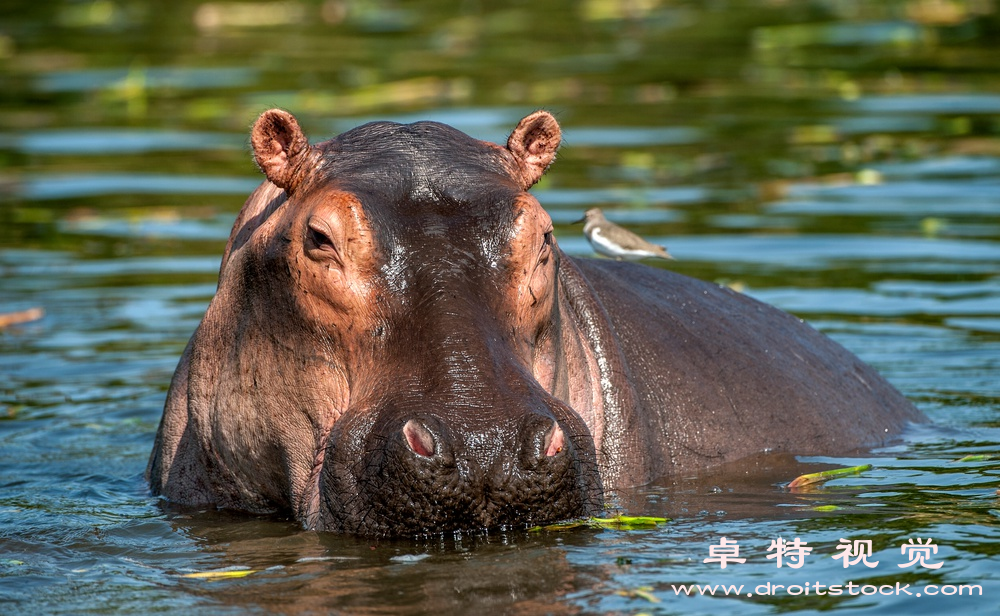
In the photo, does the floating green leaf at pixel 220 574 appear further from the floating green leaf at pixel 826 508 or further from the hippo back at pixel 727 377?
the floating green leaf at pixel 826 508

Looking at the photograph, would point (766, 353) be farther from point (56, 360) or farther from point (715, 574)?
point (56, 360)

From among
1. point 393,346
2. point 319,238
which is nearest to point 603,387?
point 393,346

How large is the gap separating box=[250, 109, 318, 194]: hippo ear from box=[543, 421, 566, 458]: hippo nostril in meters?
1.69

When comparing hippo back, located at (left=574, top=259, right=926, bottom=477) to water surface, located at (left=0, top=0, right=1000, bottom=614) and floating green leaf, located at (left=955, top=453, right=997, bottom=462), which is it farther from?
floating green leaf, located at (left=955, top=453, right=997, bottom=462)

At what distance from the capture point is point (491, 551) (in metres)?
5.69

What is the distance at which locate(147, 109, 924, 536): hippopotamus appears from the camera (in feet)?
18.1

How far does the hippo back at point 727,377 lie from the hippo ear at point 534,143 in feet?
3.02

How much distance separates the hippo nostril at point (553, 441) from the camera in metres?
5.47

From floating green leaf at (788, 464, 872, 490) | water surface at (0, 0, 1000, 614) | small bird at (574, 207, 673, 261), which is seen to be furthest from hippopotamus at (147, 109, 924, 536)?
small bird at (574, 207, 673, 261)

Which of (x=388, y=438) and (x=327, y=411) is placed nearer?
(x=388, y=438)

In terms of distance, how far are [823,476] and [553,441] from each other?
2173 millimetres

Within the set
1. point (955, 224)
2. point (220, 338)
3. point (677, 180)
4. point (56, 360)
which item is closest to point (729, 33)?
point (677, 180)

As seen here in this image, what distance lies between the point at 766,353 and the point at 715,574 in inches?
105

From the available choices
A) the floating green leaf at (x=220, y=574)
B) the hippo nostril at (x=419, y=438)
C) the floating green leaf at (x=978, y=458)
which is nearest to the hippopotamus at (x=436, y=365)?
the hippo nostril at (x=419, y=438)
